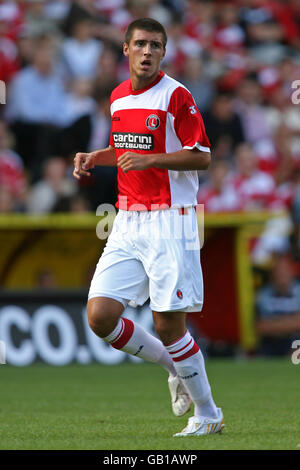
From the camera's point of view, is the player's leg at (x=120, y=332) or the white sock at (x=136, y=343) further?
the white sock at (x=136, y=343)

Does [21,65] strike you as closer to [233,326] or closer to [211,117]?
[211,117]

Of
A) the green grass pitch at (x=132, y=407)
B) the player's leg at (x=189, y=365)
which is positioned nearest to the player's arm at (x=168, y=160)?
the player's leg at (x=189, y=365)

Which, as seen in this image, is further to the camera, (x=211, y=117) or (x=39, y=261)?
(x=211, y=117)

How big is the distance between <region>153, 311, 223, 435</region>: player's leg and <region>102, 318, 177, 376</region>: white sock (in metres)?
0.28

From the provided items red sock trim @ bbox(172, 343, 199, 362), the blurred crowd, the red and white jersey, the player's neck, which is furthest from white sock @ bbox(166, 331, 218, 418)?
the blurred crowd

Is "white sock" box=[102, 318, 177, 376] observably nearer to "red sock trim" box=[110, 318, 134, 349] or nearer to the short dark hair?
"red sock trim" box=[110, 318, 134, 349]

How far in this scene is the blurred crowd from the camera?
11.9m

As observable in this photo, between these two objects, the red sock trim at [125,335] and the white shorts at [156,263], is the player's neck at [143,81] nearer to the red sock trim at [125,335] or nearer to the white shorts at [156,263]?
the white shorts at [156,263]

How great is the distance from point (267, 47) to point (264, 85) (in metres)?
1.44

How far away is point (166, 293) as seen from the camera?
5.33m

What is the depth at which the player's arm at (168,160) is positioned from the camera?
16.7 feet

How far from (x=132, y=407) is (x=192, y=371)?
1.64m

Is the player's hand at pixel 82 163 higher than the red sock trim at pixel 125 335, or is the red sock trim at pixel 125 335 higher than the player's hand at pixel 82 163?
the player's hand at pixel 82 163

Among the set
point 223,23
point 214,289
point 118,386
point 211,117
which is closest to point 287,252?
point 214,289
